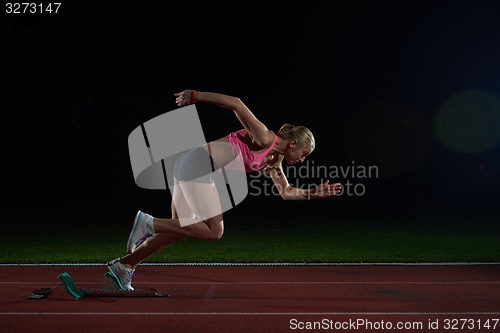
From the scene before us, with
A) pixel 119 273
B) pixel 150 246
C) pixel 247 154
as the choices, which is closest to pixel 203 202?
pixel 247 154

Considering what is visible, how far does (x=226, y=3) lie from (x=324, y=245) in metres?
11.5

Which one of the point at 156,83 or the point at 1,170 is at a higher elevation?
the point at 156,83

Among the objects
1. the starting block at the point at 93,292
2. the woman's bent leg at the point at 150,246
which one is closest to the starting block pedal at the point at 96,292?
the starting block at the point at 93,292

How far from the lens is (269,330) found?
154 inches

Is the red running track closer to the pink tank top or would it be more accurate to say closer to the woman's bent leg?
the woman's bent leg

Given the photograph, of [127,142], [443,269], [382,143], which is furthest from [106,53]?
[443,269]

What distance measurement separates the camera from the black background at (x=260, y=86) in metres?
18.6

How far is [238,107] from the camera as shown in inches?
159

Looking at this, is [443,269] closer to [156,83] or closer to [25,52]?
[156,83]

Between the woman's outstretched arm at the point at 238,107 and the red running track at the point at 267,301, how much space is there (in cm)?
153

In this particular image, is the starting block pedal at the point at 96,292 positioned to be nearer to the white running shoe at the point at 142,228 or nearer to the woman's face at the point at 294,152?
the white running shoe at the point at 142,228

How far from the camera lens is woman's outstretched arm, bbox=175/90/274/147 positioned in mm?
4031

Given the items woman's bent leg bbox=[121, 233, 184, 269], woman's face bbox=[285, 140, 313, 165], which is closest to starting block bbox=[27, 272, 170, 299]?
woman's bent leg bbox=[121, 233, 184, 269]

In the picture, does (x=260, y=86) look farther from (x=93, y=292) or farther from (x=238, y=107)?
(x=238, y=107)
